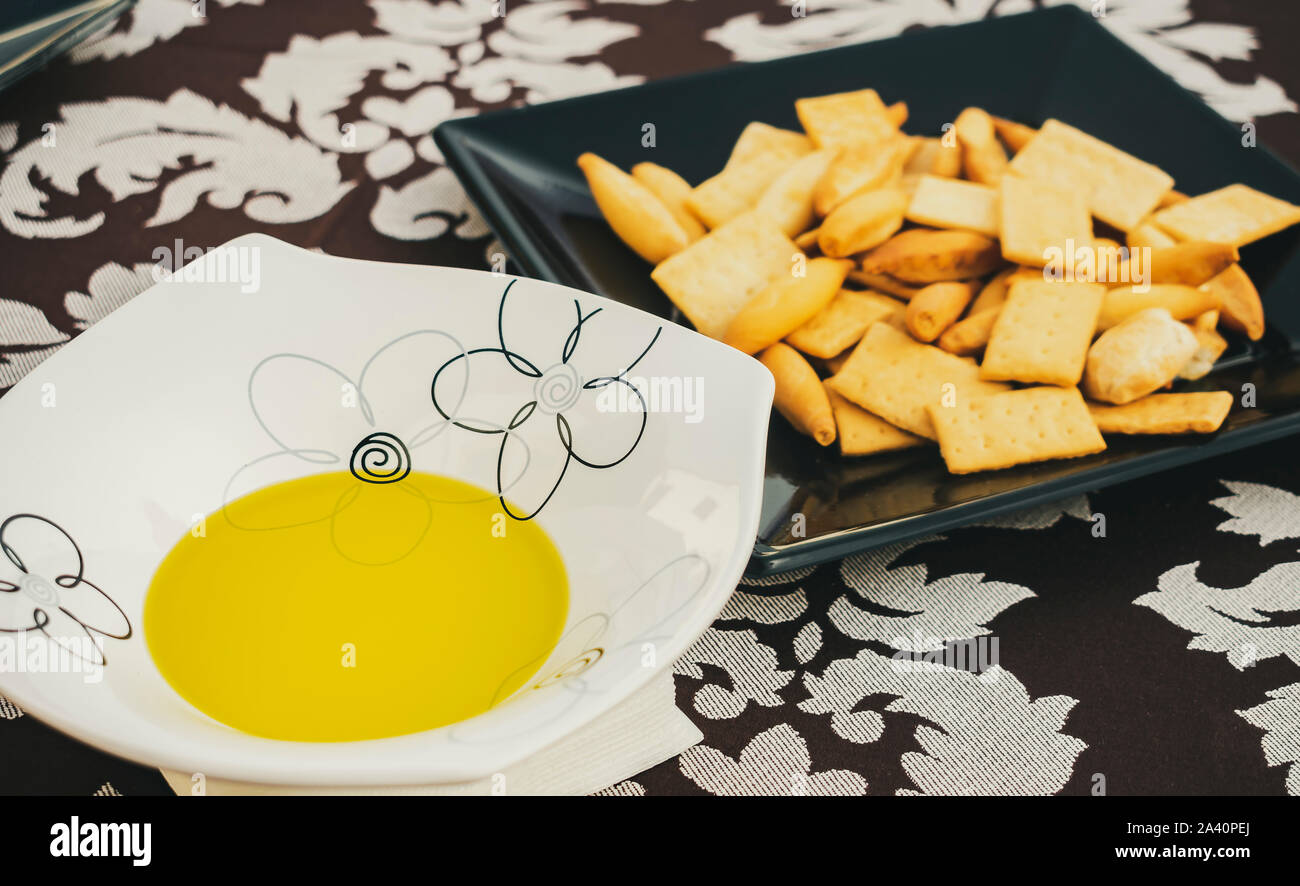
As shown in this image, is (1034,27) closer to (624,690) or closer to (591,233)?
(591,233)

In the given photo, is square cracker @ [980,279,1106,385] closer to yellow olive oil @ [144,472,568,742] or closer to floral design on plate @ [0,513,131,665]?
yellow olive oil @ [144,472,568,742]

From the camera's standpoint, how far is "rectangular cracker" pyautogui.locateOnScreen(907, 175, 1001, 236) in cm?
56

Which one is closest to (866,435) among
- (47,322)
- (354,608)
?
(354,608)

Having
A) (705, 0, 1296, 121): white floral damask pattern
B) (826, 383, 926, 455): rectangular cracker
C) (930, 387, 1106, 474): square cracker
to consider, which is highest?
(705, 0, 1296, 121): white floral damask pattern

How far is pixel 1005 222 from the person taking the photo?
0.55 m

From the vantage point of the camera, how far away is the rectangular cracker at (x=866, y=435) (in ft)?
1.59

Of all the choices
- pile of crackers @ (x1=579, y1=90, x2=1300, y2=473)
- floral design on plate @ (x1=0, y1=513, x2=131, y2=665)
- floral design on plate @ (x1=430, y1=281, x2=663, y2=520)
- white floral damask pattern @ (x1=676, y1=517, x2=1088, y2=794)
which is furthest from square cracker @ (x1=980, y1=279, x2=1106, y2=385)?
floral design on plate @ (x1=0, y1=513, x2=131, y2=665)

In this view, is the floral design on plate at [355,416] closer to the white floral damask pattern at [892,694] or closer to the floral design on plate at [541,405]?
the floral design on plate at [541,405]

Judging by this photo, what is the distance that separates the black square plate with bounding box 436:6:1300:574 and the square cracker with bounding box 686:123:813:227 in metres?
0.03

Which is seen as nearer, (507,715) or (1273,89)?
(507,715)

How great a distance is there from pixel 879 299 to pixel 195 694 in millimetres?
372

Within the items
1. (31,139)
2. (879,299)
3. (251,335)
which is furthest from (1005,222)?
(31,139)

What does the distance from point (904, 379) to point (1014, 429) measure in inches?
2.1

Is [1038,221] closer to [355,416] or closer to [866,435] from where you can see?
[866,435]
